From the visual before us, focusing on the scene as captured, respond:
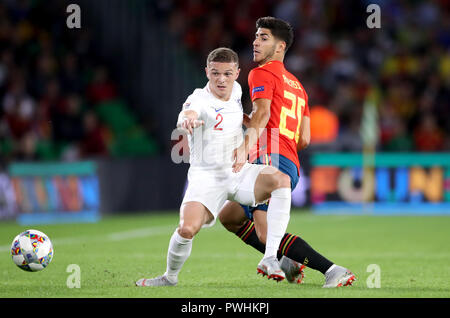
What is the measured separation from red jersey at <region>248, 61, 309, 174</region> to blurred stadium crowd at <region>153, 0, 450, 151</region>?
1000 centimetres

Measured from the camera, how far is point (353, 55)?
1880 centimetres

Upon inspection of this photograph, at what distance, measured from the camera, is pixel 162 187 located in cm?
1592

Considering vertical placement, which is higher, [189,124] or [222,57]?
[222,57]

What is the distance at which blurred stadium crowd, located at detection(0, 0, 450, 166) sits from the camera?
1558 cm

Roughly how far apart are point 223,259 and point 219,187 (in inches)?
107

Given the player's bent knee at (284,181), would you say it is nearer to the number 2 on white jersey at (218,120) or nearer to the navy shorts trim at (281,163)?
the navy shorts trim at (281,163)

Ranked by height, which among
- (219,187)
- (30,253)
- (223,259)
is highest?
(219,187)

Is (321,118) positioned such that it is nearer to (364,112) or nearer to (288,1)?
(364,112)

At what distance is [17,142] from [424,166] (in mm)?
7069

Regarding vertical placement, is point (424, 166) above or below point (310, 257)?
below

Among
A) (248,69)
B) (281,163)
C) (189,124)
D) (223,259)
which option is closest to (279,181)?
(281,163)

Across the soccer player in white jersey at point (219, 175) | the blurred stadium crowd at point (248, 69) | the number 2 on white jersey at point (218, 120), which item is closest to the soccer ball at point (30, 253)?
the soccer player in white jersey at point (219, 175)

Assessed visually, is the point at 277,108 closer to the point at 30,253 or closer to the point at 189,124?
the point at 189,124

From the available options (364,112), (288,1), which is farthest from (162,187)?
(288,1)
